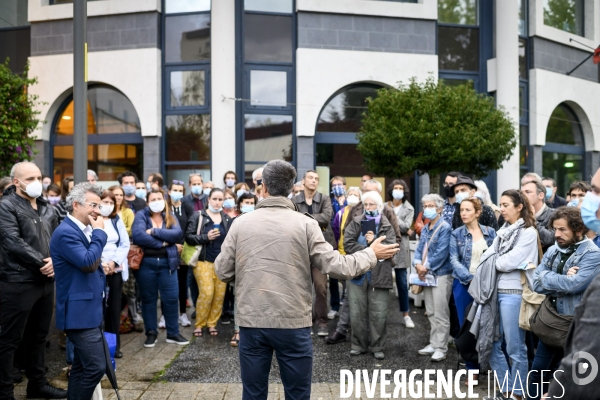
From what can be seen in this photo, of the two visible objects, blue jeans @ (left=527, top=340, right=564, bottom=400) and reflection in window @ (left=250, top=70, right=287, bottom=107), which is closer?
blue jeans @ (left=527, top=340, right=564, bottom=400)

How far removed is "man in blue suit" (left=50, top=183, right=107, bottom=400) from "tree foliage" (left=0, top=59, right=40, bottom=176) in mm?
7116

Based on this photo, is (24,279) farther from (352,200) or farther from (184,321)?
(352,200)

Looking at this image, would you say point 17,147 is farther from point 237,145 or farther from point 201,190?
point 237,145

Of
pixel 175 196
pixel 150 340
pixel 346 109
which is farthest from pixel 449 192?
pixel 346 109

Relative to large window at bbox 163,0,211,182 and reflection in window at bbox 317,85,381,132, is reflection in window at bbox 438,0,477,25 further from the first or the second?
large window at bbox 163,0,211,182

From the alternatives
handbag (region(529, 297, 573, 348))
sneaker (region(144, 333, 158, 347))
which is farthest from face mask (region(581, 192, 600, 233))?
sneaker (region(144, 333, 158, 347))

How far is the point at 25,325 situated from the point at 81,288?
1311 mm

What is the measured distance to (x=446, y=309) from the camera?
6.86 m

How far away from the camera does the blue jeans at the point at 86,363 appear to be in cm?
427

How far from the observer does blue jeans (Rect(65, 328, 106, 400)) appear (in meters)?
4.27

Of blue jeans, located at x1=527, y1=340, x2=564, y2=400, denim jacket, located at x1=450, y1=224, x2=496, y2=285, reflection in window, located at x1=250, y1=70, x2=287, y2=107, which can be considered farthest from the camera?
reflection in window, located at x1=250, y1=70, x2=287, y2=107

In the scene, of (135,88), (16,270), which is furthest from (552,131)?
(16,270)

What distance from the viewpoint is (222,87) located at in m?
15.4

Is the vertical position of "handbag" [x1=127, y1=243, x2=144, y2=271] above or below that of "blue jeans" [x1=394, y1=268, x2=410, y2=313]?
above
